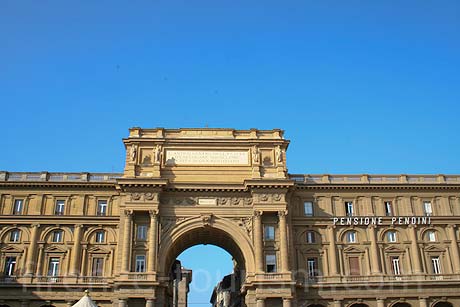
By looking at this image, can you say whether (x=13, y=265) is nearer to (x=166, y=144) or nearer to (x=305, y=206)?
(x=166, y=144)

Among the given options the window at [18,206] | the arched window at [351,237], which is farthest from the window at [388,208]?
the window at [18,206]

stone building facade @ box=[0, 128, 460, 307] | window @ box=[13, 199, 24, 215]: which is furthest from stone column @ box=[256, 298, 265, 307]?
window @ box=[13, 199, 24, 215]

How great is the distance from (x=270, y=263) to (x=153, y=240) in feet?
39.2

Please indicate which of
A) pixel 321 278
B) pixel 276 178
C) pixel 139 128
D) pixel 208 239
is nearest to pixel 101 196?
pixel 139 128

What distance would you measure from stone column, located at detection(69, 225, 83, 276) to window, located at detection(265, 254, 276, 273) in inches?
765

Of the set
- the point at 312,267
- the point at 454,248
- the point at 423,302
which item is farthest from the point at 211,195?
the point at 454,248

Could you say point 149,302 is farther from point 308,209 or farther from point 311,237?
point 308,209

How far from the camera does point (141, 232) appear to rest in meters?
50.9

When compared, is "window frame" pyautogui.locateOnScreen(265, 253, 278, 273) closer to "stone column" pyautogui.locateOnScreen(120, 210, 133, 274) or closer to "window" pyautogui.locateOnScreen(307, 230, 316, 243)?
"window" pyautogui.locateOnScreen(307, 230, 316, 243)

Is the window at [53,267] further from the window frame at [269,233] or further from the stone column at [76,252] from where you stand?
the window frame at [269,233]

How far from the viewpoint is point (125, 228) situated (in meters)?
50.1

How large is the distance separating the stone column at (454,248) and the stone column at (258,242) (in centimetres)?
2116

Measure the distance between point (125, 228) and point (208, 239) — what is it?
10777 millimetres

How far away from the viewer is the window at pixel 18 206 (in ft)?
175
